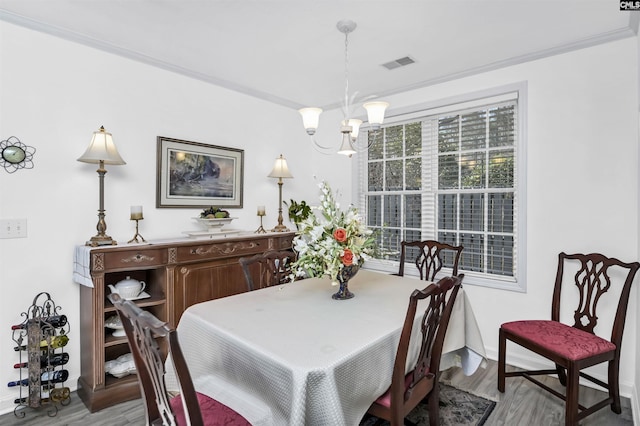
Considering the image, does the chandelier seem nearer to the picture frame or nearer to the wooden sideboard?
the wooden sideboard

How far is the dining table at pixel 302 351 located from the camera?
1.26 metres

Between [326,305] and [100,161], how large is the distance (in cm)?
193

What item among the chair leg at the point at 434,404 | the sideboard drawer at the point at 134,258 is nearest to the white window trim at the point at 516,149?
A: the chair leg at the point at 434,404

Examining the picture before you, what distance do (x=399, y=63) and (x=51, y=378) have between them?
3.62 metres

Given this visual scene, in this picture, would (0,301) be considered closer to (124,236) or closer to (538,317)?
(124,236)

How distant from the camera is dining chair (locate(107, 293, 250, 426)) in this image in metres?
1.07

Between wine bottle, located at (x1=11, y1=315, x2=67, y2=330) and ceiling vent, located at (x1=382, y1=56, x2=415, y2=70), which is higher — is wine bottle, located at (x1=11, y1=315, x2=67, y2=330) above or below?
below

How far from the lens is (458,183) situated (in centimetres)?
352

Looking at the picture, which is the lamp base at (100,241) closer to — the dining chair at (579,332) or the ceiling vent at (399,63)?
the ceiling vent at (399,63)

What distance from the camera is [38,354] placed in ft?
7.56

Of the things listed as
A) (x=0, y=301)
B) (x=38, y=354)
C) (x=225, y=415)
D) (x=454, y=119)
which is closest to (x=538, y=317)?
(x=454, y=119)

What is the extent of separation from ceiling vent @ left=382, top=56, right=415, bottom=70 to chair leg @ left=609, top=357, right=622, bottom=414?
2632 millimetres

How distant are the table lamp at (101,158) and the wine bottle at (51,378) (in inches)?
35.7

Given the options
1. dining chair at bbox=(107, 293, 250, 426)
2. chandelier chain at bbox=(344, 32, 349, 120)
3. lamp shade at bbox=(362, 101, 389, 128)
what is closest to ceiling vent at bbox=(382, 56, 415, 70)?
chandelier chain at bbox=(344, 32, 349, 120)
